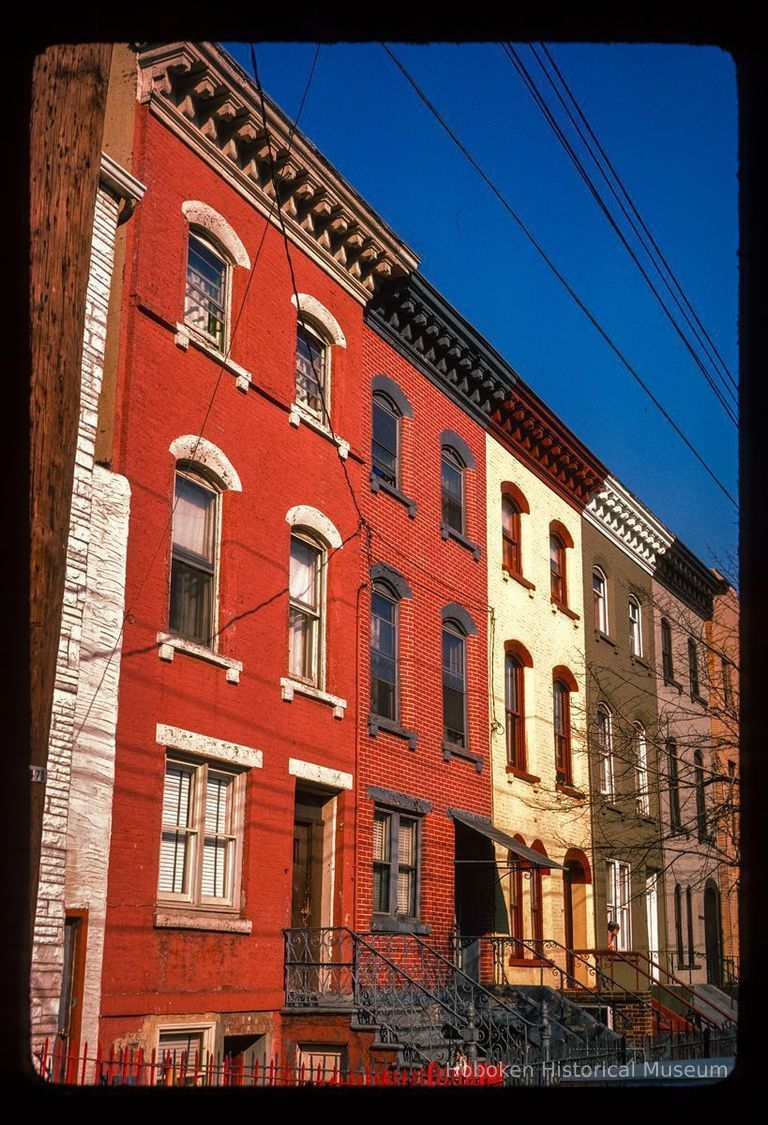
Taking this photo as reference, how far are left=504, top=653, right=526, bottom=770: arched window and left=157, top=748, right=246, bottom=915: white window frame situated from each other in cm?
892

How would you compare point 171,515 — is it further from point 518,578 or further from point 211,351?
point 518,578

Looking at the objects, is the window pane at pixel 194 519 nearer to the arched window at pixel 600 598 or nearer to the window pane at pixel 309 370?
the window pane at pixel 309 370

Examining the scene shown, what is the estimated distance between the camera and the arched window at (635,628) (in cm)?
3117

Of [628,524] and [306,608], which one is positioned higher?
[628,524]

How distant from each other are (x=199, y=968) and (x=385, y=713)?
6113 mm

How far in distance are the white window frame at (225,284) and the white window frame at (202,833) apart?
5.36 metres

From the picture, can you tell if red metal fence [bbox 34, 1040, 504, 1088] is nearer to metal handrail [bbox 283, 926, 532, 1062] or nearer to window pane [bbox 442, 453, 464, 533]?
metal handrail [bbox 283, 926, 532, 1062]

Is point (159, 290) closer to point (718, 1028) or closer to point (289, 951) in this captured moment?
point (289, 951)

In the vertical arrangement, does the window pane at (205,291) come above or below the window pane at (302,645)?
above

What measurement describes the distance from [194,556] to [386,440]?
20.0 feet

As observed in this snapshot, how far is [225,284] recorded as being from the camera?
17.5 metres

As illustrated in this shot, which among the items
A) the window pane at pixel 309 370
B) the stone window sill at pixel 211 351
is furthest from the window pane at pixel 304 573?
the stone window sill at pixel 211 351

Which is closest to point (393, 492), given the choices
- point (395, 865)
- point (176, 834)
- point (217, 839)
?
point (395, 865)

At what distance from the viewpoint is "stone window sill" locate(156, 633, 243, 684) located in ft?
48.0
